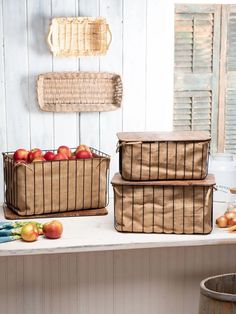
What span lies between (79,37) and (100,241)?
1241 millimetres

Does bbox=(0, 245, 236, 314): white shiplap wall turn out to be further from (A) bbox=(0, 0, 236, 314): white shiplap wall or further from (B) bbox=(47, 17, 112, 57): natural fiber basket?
(B) bbox=(47, 17, 112, 57): natural fiber basket

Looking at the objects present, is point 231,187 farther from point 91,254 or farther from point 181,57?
point 181,57

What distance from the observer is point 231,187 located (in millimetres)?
2988

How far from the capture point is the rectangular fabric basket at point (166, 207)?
97.8 inches

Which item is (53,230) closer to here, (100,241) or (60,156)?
(100,241)

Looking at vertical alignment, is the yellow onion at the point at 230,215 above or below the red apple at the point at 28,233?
above

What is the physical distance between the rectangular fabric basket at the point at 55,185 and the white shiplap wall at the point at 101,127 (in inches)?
13.7

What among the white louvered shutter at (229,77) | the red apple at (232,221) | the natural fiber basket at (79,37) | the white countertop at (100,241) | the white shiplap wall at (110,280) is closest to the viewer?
the white countertop at (100,241)

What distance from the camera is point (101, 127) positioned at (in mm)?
3404

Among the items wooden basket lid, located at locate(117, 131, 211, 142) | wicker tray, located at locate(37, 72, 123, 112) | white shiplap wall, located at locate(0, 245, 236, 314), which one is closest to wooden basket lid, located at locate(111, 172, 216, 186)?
wooden basket lid, located at locate(117, 131, 211, 142)

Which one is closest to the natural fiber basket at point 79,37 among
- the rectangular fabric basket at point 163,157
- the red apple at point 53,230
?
the rectangular fabric basket at point 163,157

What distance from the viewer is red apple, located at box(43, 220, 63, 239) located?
7.89 feet

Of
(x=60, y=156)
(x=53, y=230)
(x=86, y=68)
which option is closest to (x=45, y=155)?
(x=60, y=156)

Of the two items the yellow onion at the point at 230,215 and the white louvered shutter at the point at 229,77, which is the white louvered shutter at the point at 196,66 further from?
the yellow onion at the point at 230,215
